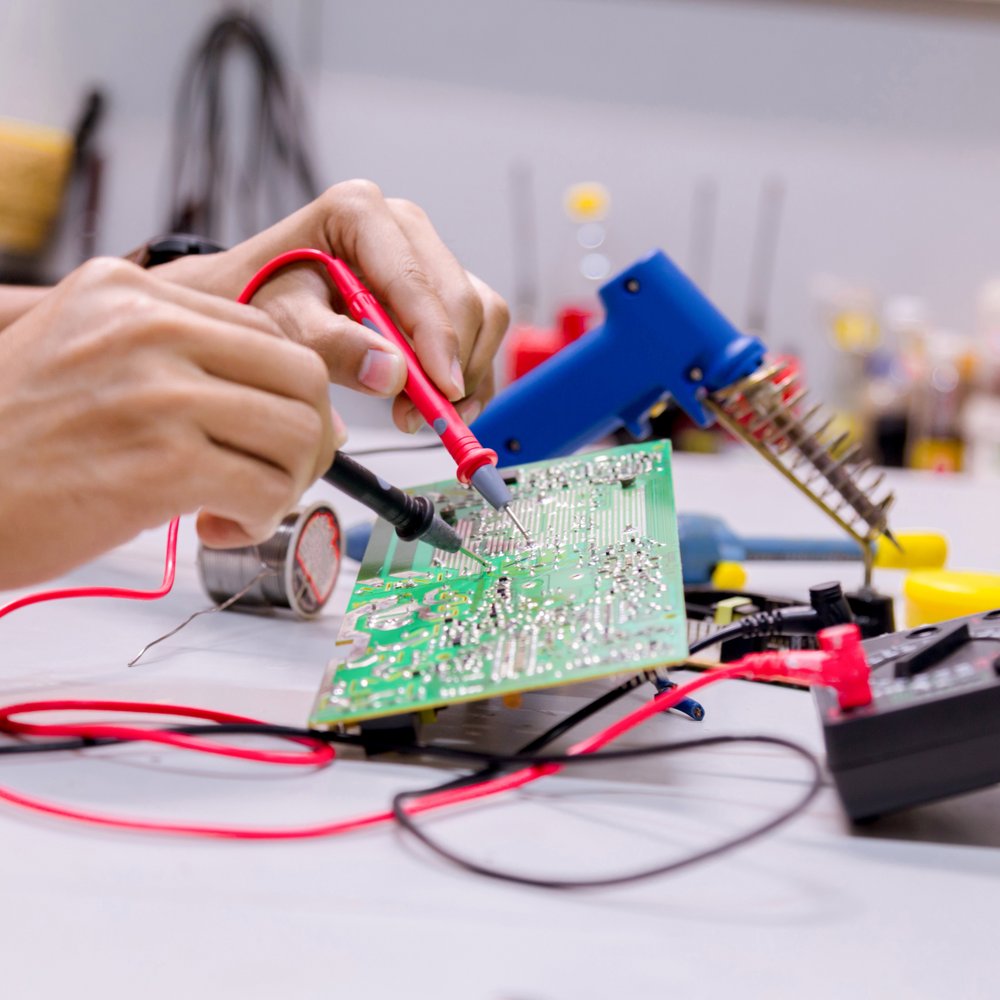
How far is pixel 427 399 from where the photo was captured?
0.71 m

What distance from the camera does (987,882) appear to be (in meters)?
0.47

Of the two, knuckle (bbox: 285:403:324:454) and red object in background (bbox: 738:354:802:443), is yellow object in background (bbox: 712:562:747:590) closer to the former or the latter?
red object in background (bbox: 738:354:802:443)

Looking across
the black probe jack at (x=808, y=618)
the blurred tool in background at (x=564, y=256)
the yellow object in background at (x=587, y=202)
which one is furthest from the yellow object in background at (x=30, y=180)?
the black probe jack at (x=808, y=618)

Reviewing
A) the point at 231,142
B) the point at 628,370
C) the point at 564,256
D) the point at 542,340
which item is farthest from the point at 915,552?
the point at 231,142

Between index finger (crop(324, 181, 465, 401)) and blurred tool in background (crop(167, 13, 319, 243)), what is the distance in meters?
1.61

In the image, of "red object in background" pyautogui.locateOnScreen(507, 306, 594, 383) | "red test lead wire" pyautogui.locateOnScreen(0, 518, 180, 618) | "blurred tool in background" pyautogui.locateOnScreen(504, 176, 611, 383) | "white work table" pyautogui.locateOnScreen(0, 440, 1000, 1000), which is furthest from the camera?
"blurred tool in background" pyautogui.locateOnScreen(504, 176, 611, 383)

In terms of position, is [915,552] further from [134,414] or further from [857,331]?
[857,331]

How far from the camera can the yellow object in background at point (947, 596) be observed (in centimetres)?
75

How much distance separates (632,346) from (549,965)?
0.61 m

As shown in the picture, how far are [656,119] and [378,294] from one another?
179cm

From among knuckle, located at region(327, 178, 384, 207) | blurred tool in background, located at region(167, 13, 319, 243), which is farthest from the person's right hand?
blurred tool in background, located at region(167, 13, 319, 243)

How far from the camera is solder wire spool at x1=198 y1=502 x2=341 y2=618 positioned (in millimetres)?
785

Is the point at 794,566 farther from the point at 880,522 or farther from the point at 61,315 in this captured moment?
the point at 61,315

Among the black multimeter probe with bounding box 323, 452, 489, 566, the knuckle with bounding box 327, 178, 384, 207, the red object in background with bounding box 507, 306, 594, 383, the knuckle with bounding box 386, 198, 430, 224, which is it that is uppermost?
the knuckle with bounding box 327, 178, 384, 207
